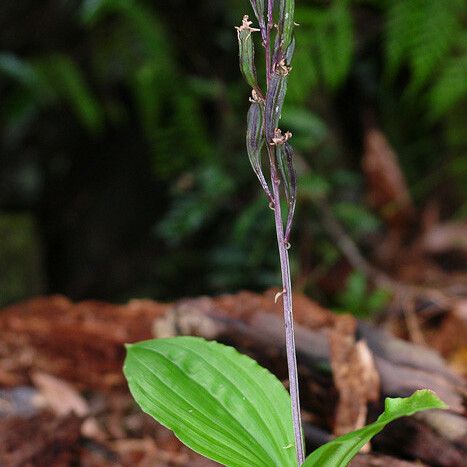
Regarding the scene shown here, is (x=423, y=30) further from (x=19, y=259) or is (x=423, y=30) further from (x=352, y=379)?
(x=19, y=259)

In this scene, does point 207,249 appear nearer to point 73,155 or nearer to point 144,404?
point 73,155


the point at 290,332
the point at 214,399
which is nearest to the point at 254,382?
the point at 214,399

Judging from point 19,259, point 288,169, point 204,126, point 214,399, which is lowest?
point 214,399

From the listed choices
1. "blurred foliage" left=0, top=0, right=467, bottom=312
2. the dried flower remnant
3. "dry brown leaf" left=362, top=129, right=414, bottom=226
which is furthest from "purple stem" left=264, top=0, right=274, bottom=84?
"dry brown leaf" left=362, top=129, right=414, bottom=226

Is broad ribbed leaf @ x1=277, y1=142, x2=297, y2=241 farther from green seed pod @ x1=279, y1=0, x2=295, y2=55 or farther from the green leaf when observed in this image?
the green leaf

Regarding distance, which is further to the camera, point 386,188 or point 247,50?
point 386,188

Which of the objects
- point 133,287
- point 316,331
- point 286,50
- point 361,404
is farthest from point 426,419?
point 133,287
